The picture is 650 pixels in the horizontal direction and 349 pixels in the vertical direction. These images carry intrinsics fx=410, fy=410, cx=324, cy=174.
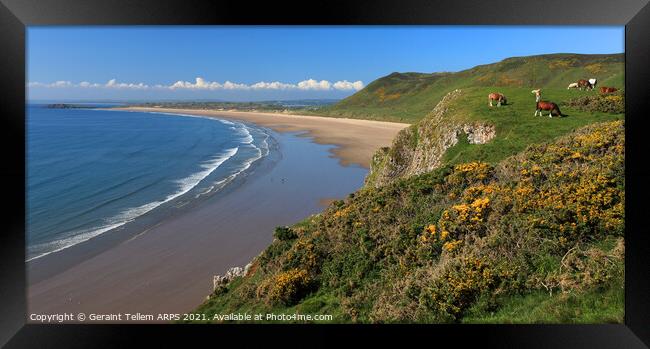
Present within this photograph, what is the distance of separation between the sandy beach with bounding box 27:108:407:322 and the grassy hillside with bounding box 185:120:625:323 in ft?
8.31

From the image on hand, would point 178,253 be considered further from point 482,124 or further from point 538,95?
point 538,95

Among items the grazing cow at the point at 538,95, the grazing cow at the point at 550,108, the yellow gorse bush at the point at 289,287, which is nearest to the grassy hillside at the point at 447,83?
the grazing cow at the point at 538,95

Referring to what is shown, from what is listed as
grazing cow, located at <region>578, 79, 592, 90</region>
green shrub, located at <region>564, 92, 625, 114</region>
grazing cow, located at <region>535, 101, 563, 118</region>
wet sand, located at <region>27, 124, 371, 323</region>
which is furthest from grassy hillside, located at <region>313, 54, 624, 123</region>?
wet sand, located at <region>27, 124, 371, 323</region>

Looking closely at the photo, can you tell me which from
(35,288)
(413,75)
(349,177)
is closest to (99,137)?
(349,177)

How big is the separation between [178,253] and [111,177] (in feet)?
45.5

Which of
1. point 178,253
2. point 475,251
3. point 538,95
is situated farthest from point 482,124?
point 178,253

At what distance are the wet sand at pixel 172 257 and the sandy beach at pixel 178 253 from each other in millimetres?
25

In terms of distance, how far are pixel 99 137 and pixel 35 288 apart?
38.4m

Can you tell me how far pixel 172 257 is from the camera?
39.5ft

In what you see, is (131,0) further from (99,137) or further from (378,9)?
(99,137)

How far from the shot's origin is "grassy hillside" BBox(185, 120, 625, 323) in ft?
17.1

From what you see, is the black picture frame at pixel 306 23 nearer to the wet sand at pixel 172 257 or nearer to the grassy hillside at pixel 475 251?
the grassy hillside at pixel 475 251

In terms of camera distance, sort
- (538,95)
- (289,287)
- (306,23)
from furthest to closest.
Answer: (538,95) < (289,287) < (306,23)

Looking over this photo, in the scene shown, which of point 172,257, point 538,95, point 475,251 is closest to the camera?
point 475,251
